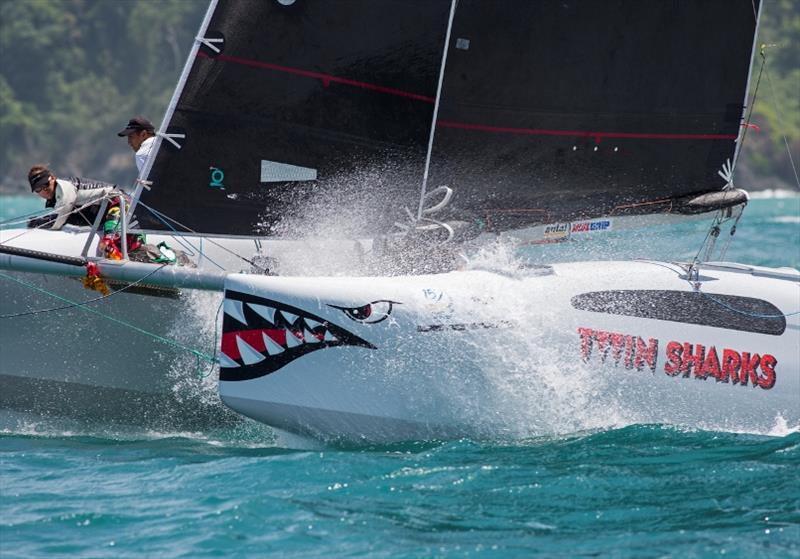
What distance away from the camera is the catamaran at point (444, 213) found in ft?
24.7

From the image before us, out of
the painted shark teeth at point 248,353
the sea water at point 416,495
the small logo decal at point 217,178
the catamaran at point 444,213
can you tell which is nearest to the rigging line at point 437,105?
the catamaran at point 444,213

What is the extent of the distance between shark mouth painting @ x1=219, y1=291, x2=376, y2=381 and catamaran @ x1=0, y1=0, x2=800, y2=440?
0.01 m

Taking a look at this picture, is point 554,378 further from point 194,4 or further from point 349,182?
point 194,4

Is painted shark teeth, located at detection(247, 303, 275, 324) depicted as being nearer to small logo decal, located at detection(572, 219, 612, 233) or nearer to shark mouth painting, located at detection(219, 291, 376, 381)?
shark mouth painting, located at detection(219, 291, 376, 381)

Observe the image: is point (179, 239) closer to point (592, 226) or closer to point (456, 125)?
point (456, 125)

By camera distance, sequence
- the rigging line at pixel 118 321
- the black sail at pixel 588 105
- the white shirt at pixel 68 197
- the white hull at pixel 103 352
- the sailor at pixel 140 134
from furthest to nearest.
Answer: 1. the sailor at pixel 140 134
2. the white shirt at pixel 68 197
3. the black sail at pixel 588 105
4. the white hull at pixel 103 352
5. the rigging line at pixel 118 321

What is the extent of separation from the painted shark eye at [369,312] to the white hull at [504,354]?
14 mm

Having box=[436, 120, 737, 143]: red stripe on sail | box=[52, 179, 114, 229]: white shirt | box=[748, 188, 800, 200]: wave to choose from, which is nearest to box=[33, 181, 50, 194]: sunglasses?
box=[52, 179, 114, 229]: white shirt

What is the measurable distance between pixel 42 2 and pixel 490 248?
2844 inches

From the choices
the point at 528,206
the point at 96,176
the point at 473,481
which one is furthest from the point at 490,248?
the point at 96,176

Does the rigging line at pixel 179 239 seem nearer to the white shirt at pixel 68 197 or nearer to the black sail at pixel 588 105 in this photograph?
the white shirt at pixel 68 197

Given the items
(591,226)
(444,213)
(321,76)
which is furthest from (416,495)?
(591,226)

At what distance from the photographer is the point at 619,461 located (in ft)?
23.8

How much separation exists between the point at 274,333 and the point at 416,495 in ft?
4.71
